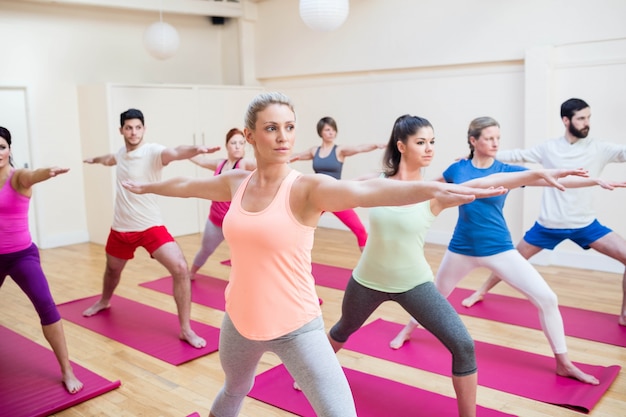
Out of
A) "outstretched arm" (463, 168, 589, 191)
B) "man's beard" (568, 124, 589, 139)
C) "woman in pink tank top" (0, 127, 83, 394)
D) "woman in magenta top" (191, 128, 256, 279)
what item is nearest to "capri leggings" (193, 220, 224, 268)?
"woman in magenta top" (191, 128, 256, 279)

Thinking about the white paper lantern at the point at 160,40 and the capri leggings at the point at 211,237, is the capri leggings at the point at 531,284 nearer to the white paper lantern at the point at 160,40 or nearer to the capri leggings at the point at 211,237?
the capri leggings at the point at 211,237

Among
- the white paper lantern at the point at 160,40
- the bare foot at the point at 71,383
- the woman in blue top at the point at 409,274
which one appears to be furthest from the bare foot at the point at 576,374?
the white paper lantern at the point at 160,40

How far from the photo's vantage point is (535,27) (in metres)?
5.46

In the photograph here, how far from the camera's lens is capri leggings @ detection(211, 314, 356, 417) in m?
1.73

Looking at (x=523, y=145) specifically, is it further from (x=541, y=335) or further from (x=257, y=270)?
(x=257, y=270)

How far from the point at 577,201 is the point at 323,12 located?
2.46m

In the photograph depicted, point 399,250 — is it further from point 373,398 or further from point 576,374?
point 576,374

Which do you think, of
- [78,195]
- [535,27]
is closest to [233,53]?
[78,195]

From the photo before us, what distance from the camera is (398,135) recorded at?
2.70 m

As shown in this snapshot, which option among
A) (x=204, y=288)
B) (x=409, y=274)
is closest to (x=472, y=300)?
(x=409, y=274)

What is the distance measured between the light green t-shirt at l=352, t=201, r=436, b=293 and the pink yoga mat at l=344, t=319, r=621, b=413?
0.88 metres

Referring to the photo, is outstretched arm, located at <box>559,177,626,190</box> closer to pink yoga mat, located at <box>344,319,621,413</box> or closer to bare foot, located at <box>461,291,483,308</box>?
pink yoga mat, located at <box>344,319,621,413</box>

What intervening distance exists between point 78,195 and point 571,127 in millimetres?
5281

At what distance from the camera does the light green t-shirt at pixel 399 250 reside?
99.3 inches
